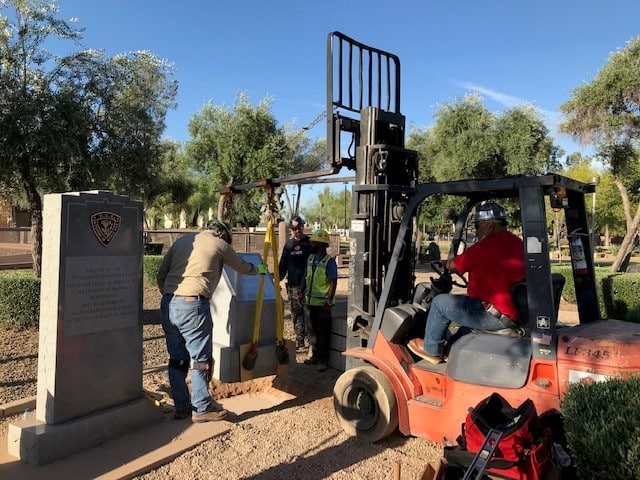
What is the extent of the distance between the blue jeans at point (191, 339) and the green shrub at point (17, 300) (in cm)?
440

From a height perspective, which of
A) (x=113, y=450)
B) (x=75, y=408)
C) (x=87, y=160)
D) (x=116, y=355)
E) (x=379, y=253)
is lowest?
(x=113, y=450)

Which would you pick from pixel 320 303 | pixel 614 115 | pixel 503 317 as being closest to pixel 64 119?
pixel 320 303

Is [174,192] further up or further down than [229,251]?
further up

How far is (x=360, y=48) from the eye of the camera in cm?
548

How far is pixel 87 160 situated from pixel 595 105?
13202 mm

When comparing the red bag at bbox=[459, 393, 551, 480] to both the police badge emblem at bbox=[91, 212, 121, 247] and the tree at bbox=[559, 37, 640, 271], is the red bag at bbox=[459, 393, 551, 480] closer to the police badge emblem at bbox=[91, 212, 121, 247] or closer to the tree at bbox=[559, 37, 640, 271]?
the police badge emblem at bbox=[91, 212, 121, 247]

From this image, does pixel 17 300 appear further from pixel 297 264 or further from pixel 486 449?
pixel 486 449

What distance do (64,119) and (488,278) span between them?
994 centimetres

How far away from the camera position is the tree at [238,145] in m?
21.0

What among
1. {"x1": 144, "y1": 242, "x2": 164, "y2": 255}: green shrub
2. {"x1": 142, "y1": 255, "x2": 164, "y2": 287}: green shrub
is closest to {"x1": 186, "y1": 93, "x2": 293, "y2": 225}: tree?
{"x1": 144, "y1": 242, "x2": 164, "y2": 255}: green shrub

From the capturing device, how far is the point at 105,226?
4430mm

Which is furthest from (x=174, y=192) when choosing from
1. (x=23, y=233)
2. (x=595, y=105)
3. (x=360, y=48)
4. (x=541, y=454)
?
(x=541, y=454)

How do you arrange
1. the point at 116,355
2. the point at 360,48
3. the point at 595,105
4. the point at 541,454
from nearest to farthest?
the point at 541,454 < the point at 116,355 < the point at 360,48 < the point at 595,105

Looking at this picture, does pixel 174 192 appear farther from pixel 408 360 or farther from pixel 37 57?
pixel 408 360
